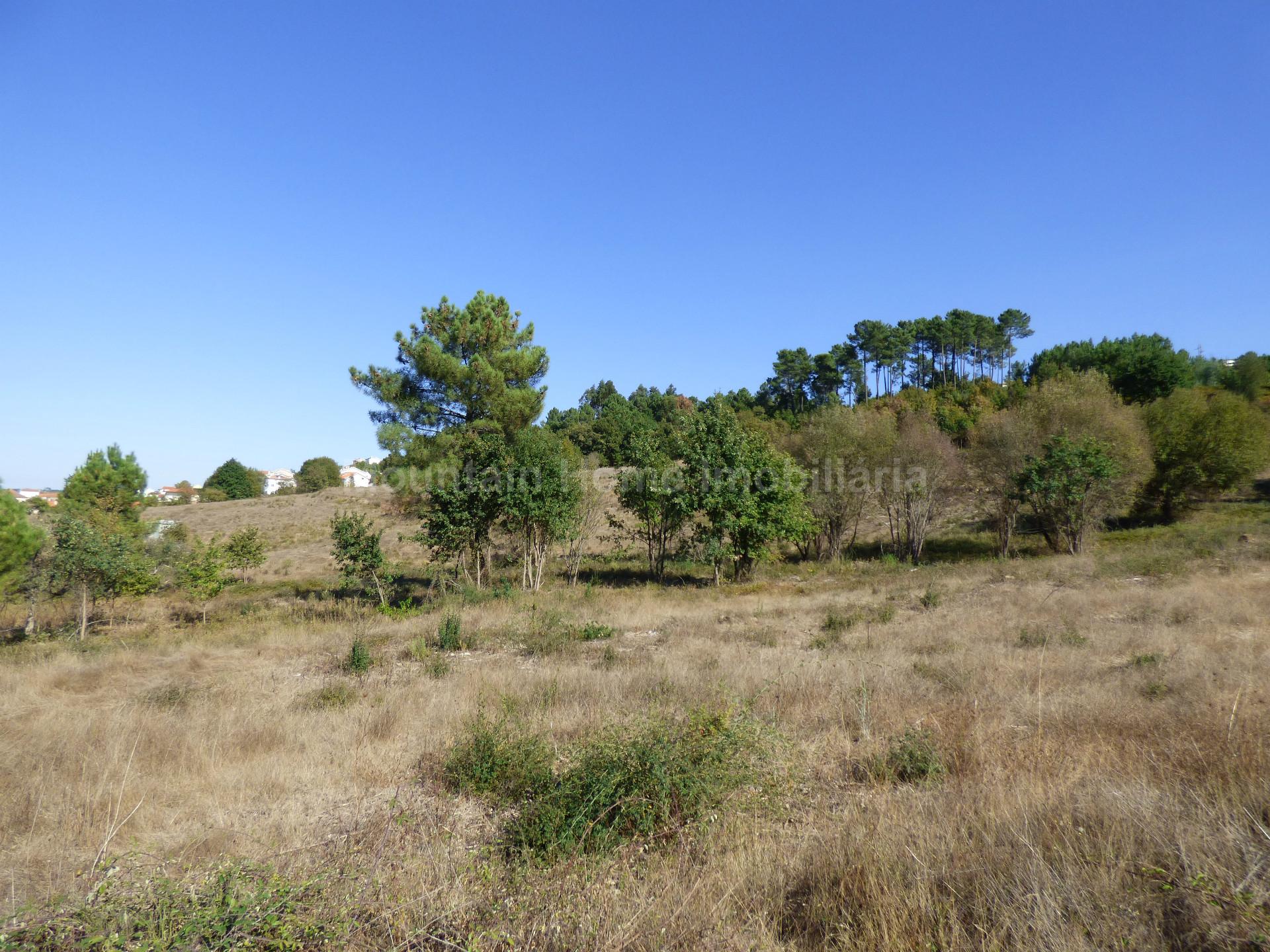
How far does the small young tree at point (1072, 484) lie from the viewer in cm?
2288

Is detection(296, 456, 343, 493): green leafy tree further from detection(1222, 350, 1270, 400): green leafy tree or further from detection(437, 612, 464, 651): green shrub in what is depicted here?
detection(1222, 350, 1270, 400): green leafy tree

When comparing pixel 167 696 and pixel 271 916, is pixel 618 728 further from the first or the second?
pixel 167 696

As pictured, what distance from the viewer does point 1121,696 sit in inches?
233

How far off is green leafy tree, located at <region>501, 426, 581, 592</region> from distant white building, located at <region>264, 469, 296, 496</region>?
292 ft

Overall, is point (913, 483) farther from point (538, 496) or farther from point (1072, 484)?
point (538, 496)

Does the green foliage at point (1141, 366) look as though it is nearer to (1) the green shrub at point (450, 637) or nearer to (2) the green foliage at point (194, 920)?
(1) the green shrub at point (450, 637)

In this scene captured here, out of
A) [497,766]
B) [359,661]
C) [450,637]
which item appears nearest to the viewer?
[497,766]

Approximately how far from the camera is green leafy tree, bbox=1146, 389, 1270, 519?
28.0 meters

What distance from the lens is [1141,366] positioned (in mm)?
44625

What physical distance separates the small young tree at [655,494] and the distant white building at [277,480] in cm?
8835

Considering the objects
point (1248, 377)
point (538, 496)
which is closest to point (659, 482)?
point (538, 496)

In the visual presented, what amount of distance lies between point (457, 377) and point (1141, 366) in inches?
1904

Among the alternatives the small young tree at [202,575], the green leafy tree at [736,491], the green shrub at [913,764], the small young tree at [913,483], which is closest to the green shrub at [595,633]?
the green shrub at [913,764]

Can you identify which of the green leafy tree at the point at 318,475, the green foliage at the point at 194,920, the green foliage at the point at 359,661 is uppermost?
the green leafy tree at the point at 318,475
